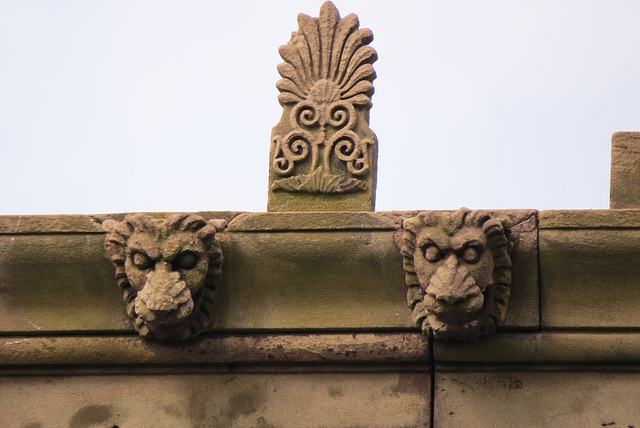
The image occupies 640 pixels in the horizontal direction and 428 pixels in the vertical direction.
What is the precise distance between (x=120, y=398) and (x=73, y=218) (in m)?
0.64

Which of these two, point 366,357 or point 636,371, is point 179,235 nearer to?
point 366,357

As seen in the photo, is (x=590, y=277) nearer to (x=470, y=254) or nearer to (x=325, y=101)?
(x=470, y=254)

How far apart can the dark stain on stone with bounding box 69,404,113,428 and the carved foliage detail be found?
97 cm

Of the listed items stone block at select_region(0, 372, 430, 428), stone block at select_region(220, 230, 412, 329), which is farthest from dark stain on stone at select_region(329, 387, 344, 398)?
stone block at select_region(220, 230, 412, 329)

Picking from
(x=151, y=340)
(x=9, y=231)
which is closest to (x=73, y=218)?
(x=9, y=231)

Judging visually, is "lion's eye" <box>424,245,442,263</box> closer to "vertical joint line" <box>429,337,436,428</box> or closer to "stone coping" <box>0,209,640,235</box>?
"stone coping" <box>0,209,640,235</box>

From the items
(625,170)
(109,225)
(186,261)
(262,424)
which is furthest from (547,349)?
(109,225)

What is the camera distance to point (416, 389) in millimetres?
4324

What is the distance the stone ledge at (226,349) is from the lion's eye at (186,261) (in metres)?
0.29

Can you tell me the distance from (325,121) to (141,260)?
85 centimetres

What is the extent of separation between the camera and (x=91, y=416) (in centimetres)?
444

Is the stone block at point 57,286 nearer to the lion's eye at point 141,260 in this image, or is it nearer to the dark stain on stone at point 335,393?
the lion's eye at point 141,260

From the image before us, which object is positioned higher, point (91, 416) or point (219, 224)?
point (219, 224)

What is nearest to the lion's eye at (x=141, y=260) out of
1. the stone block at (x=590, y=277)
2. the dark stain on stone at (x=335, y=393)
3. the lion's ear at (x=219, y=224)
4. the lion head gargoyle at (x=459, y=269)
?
the lion's ear at (x=219, y=224)
